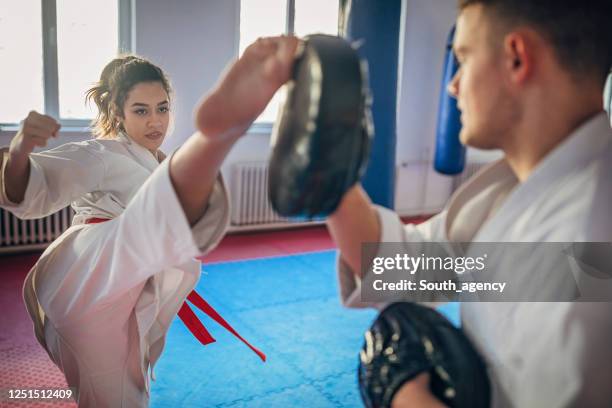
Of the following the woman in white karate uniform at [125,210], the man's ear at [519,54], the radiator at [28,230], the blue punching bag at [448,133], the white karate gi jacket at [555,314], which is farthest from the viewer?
the blue punching bag at [448,133]

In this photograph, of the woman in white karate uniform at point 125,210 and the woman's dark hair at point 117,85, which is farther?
the woman's dark hair at point 117,85

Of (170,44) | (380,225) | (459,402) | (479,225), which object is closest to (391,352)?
(459,402)

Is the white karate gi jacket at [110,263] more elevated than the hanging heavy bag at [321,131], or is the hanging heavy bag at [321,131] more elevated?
the hanging heavy bag at [321,131]

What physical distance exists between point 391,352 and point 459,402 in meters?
0.15

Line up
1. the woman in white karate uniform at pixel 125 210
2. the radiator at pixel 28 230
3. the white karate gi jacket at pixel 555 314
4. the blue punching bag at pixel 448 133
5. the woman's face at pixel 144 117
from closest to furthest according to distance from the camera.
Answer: the white karate gi jacket at pixel 555 314 < the woman in white karate uniform at pixel 125 210 < the woman's face at pixel 144 117 < the radiator at pixel 28 230 < the blue punching bag at pixel 448 133

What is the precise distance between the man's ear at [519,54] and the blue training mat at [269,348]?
6.93 ft

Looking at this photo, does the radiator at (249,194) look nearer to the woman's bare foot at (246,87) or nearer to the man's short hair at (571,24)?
the woman's bare foot at (246,87)

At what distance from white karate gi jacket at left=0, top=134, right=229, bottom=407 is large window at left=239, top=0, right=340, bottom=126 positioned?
386 centimetres

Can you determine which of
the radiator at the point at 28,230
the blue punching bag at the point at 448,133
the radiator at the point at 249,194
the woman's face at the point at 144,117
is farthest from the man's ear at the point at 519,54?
the radiator at the point at 249,194

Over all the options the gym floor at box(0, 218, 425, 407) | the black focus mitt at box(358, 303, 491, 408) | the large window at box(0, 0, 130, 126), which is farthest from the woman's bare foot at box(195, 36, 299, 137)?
the large window at box(0, 0, 130, 126)

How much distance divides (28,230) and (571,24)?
15.8ft

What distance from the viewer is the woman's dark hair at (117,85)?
237 cm

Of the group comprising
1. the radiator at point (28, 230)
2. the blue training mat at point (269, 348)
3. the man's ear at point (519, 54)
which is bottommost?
the blue training mat at point (269, 348)

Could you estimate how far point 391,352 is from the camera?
1.08m
